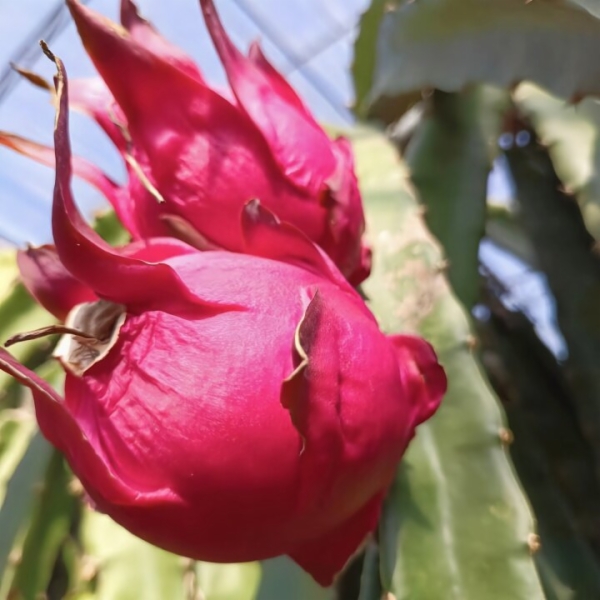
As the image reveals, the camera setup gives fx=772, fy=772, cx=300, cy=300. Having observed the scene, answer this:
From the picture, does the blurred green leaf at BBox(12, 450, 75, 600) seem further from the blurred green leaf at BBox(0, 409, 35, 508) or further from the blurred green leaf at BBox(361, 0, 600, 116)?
the blurred green leaf at BBox(361, 0, 600, 116)

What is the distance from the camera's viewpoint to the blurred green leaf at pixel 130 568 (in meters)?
0.45

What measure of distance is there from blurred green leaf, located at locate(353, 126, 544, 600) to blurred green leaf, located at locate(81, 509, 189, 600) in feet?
0.48

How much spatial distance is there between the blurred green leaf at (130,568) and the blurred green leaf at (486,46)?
14.9 inches

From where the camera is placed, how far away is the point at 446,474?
0.40 metres

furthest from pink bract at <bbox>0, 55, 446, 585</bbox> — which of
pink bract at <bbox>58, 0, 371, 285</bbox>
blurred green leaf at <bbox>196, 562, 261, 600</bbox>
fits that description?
blurred green leaf at <bbox>196, 562, 261, 600</bbox>

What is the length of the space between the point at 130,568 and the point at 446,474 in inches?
8.0

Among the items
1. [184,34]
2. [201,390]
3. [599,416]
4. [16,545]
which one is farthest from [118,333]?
[184,34]

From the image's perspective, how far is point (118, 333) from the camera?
28 cm

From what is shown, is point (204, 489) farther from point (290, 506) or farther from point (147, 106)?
point (147, 106)

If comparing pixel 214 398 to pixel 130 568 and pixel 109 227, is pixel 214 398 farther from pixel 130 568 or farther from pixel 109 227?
pixel 109 227

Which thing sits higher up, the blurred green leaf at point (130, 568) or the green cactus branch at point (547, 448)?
the blurred green leaf at point (130, 568)

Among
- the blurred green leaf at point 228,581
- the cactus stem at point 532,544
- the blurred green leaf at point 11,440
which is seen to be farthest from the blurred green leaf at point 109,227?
the cactus stem at point 532,544

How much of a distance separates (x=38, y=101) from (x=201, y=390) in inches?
94.1

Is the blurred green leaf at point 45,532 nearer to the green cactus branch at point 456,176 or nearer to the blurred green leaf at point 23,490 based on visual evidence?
the blurred green leaf at point 23,490
